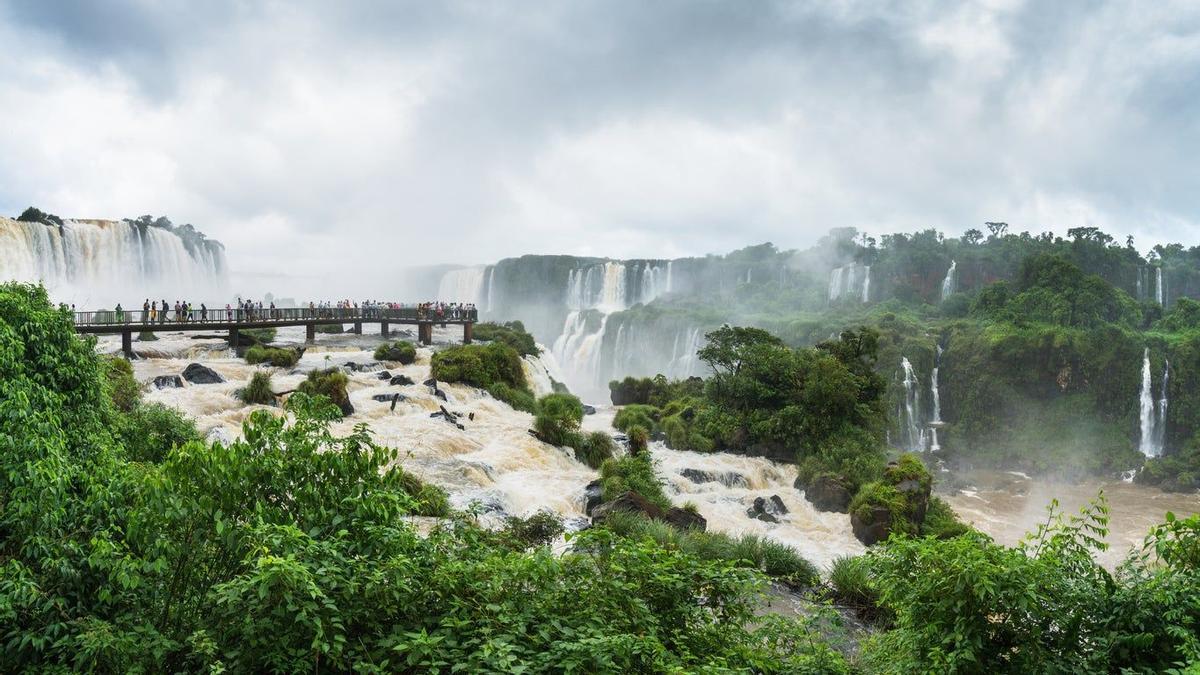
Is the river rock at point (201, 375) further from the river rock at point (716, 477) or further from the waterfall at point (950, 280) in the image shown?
the waterfall at point (950, 280)

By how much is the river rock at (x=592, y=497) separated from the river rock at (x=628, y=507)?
531 mm

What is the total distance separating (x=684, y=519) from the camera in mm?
16703

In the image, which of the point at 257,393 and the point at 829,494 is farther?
the point at 829,494

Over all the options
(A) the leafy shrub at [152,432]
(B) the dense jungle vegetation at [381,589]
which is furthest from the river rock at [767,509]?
(A) the leafy shrub at [152,432]

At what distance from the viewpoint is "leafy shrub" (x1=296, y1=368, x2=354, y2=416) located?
2161 centimetres

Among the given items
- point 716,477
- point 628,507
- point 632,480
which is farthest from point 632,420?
point 628,507

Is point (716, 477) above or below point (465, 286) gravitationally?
below

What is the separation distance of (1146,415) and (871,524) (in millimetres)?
35643

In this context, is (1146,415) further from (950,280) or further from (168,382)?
(168,382)

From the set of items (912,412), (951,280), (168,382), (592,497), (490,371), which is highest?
(951,280)

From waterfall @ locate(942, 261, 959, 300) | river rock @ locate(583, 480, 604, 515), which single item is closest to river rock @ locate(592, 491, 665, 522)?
river rock @ locate(583, 480, 604, 515)

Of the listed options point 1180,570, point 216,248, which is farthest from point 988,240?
point 1180,570

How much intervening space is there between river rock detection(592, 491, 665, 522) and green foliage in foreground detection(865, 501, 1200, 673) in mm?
9845

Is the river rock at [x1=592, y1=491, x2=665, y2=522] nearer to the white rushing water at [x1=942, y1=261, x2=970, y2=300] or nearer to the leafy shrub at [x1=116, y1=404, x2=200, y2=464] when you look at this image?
the leafy shrub at [x1=116, y1=404, x2=200, y2=464]
